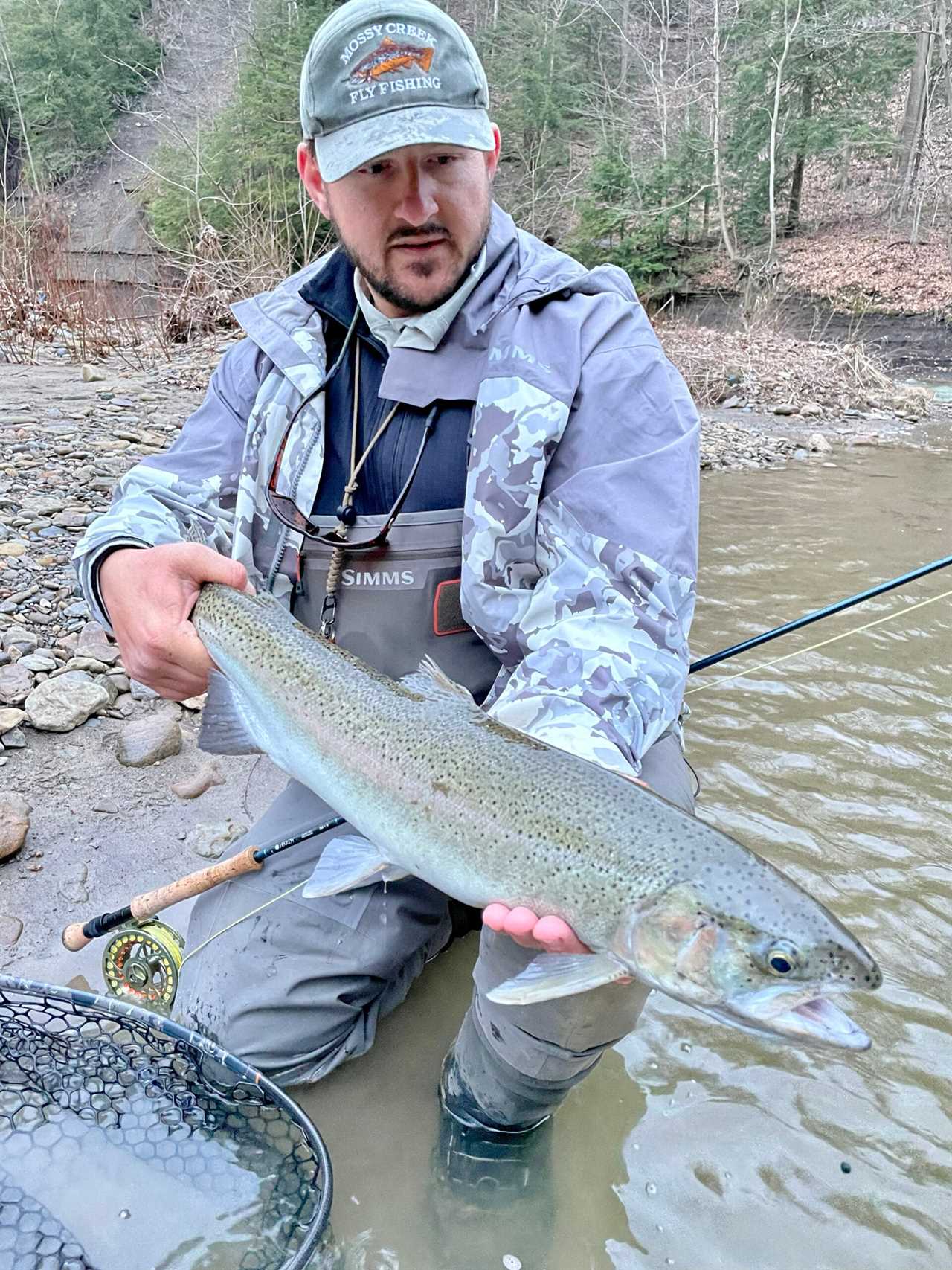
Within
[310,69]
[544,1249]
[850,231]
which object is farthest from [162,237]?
[544,1249]

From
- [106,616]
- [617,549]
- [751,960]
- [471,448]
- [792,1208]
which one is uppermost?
[471,448]

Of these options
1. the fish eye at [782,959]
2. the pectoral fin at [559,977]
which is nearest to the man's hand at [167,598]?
the pectoral fin at [559,977]

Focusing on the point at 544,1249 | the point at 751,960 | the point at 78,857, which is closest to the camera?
the point at 751,960

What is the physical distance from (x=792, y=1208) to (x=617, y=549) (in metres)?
1.71

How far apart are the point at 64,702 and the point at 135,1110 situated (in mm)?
2153

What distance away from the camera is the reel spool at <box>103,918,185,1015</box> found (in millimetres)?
2760

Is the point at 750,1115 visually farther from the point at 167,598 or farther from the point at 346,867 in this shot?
the point at 167,598

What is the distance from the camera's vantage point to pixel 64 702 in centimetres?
408

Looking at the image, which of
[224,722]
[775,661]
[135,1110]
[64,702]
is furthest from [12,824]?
[775,661]

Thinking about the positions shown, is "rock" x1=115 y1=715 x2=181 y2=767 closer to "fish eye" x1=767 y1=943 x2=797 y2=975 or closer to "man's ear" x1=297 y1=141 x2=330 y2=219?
"man's ear" x1=297 y1=141 x2=330 y2=219

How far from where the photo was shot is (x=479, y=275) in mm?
2760

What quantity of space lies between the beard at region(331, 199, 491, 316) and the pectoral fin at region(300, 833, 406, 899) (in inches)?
59.0

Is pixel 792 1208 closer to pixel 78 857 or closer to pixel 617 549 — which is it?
pixel 617 549

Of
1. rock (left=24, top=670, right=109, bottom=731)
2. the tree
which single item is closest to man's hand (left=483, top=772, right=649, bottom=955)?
rock (left=24, top=670, right=109, bottom=731)
